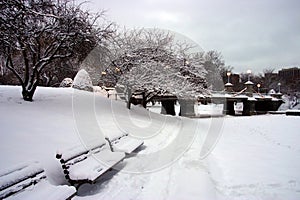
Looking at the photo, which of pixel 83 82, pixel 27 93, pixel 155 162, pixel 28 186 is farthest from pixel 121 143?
pixel 83 82

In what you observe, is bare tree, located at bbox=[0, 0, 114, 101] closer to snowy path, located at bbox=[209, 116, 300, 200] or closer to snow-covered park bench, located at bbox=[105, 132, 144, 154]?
snow-covered park bench, located at bbox=[105, 132, 144, 154]

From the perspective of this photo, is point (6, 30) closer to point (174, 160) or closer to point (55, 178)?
point (55, 178)

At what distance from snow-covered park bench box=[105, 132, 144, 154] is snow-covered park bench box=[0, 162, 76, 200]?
2.30m

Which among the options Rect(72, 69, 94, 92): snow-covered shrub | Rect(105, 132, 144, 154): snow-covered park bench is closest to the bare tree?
Rect(105, 132, 144, 154): snow-covered park bench

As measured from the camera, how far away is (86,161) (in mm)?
4520

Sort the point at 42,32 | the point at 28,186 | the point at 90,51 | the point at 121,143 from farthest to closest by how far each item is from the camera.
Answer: the point at 90,51
the point at 42,32
the point at 121,143
the point at 28,186

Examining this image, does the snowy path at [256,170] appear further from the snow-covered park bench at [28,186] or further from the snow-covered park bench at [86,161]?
the snow-covered park bench at [28,186]

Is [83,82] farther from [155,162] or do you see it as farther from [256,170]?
[256,170]

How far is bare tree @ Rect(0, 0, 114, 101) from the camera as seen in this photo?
7238mm

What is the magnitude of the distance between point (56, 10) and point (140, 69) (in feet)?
17.3

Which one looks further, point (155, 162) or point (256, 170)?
point (155, 162)

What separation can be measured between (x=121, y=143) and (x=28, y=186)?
11.0 ft

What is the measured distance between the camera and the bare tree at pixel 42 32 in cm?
724

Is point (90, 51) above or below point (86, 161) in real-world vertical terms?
above
